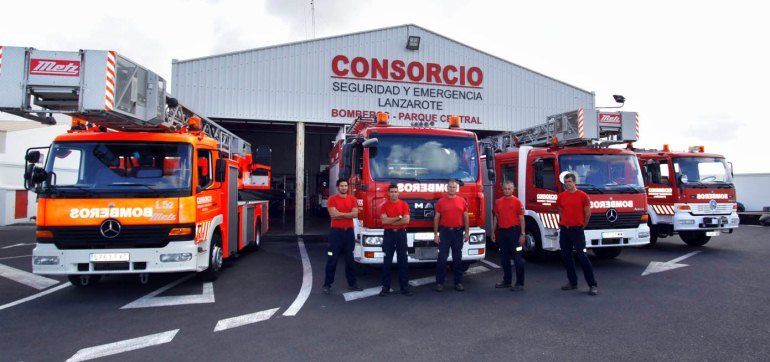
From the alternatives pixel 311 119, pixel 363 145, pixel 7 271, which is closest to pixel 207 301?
pixel 363 145

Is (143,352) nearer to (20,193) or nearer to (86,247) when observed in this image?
(86,247)

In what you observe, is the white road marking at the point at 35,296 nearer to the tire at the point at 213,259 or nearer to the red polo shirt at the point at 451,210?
the tire at the point at 213,259

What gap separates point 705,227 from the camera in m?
10.4

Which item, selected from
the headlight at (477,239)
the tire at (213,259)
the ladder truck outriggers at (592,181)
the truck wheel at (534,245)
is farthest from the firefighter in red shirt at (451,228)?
the tire at (213,259)

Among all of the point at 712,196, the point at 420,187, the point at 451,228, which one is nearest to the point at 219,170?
the point at 420,187

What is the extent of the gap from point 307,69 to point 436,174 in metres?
9.72

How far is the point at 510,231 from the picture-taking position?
6.84 meters

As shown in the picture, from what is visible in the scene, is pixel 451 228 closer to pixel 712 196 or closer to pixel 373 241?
pixel 373 241

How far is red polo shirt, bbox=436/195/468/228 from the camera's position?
21.3 ft

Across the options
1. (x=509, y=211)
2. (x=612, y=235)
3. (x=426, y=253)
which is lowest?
(x=426, y=253)

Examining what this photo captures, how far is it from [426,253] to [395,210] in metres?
0.98

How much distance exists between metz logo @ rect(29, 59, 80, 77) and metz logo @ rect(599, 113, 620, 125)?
9.08 metres

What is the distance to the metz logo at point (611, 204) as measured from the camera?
8203 mm

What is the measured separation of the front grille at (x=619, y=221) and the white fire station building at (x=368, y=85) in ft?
28.6
